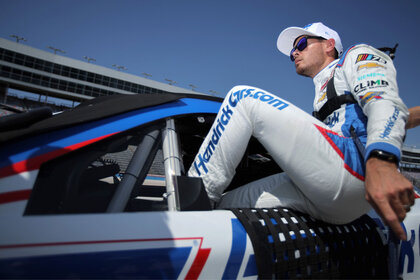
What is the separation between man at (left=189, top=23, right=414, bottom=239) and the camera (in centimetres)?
85

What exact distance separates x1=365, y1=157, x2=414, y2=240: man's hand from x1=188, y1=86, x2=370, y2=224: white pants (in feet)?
0.58

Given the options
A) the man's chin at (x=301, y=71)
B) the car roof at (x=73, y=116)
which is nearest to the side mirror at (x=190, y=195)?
the car roof at (x=73, y=116)

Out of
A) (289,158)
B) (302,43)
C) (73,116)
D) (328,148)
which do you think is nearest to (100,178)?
(73,116)

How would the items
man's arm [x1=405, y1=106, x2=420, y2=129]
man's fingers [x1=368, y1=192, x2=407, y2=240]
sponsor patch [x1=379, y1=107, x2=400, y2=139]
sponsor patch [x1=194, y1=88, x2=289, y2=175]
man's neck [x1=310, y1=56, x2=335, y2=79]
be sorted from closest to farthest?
man's fingers [x1=368, y1=192, x2=407, y2=240], sponsor patch [x1=379, y1=107, x2=400, y2=139], sponsor patch [x1=194, y1=88, x2=289, y2=175], man's arm [x1=405, y1=106, x2=420, y2=129], man's neck [x1=310, y1=56, x2=335, y2=79]

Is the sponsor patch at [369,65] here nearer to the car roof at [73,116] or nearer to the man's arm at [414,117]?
the man's arm at [414,117]

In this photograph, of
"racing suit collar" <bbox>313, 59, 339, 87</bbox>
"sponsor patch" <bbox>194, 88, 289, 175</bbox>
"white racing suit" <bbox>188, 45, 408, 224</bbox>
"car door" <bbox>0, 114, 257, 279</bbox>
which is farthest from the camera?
"racing suit collar" <bbox>313, 59, 339, 87</bbox>

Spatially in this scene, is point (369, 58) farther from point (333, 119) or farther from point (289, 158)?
point (289, 158)

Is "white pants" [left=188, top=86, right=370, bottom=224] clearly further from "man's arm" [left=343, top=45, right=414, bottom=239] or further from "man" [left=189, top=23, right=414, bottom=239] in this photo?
"man's arm" [left=343, top=45, right=414, bottom=239]

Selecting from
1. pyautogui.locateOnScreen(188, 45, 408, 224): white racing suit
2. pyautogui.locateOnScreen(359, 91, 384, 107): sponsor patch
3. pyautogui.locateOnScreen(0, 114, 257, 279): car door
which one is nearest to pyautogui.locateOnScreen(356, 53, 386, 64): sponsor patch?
pyautogui.locateOnScreen(188, 45, 408, 224): white racing suit

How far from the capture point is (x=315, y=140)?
1006 millimetres

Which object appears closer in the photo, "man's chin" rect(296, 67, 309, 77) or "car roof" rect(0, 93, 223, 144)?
"car roof" rect(0, 93, 223, 144)

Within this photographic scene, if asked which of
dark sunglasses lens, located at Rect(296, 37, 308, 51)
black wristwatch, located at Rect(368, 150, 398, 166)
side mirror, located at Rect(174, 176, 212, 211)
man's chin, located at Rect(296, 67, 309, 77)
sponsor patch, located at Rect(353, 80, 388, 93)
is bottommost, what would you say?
side mirror, located at Rect(174, 176, 212, 211)

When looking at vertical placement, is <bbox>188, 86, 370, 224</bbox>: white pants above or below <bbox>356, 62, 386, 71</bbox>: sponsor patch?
below

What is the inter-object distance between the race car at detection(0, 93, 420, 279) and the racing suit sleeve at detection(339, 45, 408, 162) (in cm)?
45
